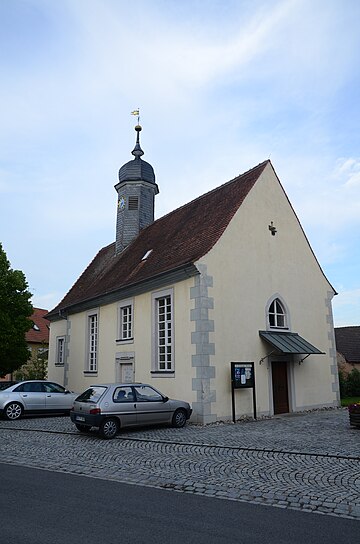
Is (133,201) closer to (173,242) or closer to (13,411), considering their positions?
(173,242)

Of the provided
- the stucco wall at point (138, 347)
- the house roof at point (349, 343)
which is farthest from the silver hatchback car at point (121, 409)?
the house roof at point (349, 343)

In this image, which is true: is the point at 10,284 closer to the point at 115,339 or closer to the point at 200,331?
the point at 115,339

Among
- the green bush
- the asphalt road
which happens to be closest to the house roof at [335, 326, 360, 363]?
the green bush

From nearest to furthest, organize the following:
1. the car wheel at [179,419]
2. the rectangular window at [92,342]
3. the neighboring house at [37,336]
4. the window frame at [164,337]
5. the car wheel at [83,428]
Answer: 1. the car wheel at [83,428]
2. the car wheel at [179,419]
3. the window frame at [164,337]
4. the rectangular window at [92,342]
5. the neighboring house at [37,336]

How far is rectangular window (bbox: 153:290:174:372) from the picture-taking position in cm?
1633

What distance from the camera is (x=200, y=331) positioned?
14.8 metres

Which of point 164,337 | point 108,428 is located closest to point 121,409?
point 108,428

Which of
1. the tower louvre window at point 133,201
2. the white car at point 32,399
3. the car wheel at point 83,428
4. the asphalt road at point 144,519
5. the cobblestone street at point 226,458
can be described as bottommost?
the asphalt road at point 144,519

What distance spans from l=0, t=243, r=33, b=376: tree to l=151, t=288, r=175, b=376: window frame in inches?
351

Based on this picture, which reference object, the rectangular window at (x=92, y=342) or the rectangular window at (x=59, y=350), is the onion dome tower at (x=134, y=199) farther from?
the rectangular window at (x=59, y=350)

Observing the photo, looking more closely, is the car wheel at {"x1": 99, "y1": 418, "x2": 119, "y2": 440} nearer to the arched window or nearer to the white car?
the white car

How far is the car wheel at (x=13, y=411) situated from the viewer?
53.5 feet

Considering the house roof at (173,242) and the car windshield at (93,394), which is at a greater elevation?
the house roof at (173,242)

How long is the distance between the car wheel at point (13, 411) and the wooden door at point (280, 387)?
28.5 feet
